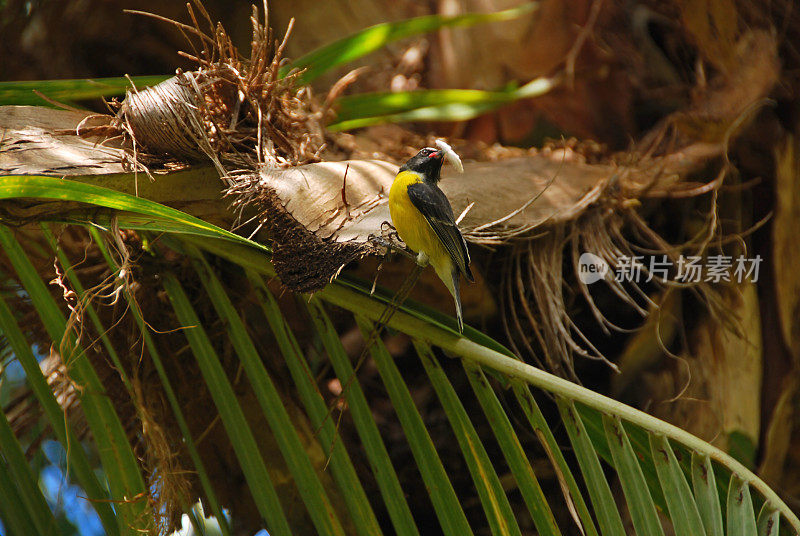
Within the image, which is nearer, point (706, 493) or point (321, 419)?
point (706, 493)

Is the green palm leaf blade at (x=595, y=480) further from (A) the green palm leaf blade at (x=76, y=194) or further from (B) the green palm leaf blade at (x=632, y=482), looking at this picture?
(A) the green palm leaf blade at (x=76, y=194)

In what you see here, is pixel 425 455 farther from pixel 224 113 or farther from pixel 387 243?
pixel 224 113

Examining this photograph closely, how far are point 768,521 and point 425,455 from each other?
21.8 inches

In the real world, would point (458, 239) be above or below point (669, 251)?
above

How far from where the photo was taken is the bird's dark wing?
3.49 feet

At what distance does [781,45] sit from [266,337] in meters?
1.45

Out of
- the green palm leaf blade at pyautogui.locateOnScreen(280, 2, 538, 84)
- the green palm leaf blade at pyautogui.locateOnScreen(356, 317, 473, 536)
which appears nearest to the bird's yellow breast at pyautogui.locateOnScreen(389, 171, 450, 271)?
the green palm leaf blade at pyautogui.locateOnScreen(356, 317, 473, 536)

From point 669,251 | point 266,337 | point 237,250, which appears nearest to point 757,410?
point 669,251

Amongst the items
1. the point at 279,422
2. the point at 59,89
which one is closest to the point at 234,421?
the point at 279,422

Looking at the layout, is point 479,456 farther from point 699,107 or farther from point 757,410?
point 699,107

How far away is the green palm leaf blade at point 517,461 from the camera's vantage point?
41.8 inches

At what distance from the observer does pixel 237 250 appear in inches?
44.9

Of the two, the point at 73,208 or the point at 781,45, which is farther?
the point at 781,45

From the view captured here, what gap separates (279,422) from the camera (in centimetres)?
111
